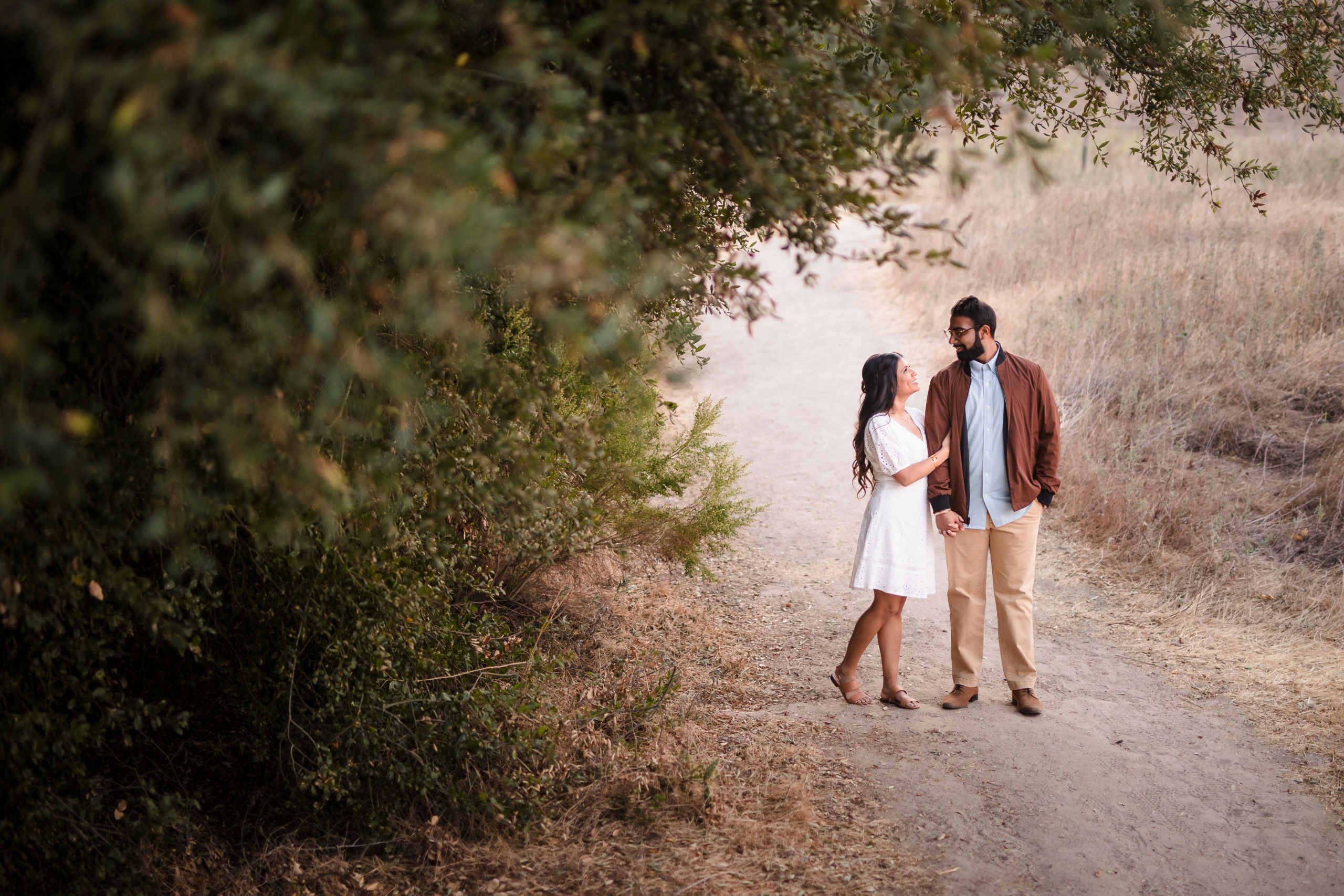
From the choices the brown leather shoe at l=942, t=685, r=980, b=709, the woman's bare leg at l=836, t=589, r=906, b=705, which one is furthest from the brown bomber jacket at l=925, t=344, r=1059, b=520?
the brown leather shoe at l=942, t=685, r=980, b=709

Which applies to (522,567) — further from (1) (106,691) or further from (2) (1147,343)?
(2) (1147,343)

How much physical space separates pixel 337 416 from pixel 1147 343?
32.5 ft

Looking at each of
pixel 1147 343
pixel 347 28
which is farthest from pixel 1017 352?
pixel 347 28

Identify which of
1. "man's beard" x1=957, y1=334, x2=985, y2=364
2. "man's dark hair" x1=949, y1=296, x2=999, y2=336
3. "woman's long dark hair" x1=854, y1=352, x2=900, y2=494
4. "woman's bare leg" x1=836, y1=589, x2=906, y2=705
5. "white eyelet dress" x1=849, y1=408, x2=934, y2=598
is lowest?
"woman's bare leg" x1=836, y1=589, x2=906, y2=705

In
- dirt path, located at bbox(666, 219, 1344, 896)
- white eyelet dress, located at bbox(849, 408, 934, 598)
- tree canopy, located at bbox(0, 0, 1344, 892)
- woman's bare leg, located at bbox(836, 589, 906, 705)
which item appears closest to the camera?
tree canopy, located at bbox(0, 0, 1344, 892)

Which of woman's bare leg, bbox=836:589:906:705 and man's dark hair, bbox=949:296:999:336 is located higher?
man's dark hair, bbox=949:296:999:336

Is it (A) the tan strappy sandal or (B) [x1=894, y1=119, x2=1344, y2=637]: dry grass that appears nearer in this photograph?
(A) the tan strappy sandal

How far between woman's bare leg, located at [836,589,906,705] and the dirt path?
147mm

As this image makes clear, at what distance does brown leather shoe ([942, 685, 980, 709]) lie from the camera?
525 cm

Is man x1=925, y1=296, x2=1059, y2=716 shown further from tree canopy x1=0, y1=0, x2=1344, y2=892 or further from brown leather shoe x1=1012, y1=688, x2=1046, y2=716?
tree canopy x1=0, y1=0, x2=1344, y2=892

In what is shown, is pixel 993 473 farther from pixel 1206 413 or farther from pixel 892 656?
pixel 1206 413

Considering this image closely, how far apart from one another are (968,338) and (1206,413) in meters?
5.48

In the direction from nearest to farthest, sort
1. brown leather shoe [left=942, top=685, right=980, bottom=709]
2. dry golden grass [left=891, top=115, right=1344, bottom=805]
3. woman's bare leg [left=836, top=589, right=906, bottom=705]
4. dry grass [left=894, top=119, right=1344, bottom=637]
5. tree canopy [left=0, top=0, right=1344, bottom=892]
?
tree canopy [left=0, top=0, right=1344, bottom=892]
woman's bare leg [left=836, top=589, right=906, bottom=705]
brown leather shoe [left=942, top=685, right=980, bottom=709]
dry golden grass [left=891, top=115, right=1344, bottom=805]
dry grass [left=894, top=119, right=1344, bottom=637]

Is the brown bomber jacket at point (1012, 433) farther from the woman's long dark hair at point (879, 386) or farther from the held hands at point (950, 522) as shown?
the woman's long dark hair at point (879, 386)
